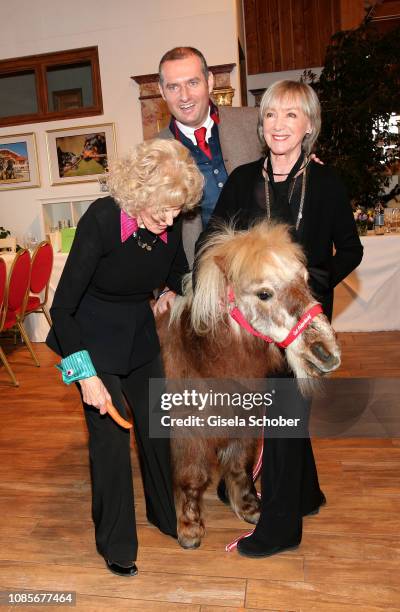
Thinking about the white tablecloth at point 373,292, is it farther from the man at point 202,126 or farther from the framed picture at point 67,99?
the framed picture at point 67,99

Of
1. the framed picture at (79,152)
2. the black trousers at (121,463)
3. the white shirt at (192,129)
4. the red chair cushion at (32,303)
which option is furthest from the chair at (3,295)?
the framed picture at (79,152)

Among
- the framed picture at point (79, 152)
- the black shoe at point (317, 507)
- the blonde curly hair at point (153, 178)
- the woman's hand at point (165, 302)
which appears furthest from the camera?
the framed picture at point (79, 152)

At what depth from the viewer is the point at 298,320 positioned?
65.1 inches

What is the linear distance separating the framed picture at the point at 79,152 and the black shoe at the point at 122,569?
6.43 metres

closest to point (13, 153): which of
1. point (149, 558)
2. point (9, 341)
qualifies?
point (9, 341)

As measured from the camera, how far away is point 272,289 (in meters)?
1.69

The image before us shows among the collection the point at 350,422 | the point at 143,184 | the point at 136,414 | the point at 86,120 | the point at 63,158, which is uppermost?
the point at 86,120

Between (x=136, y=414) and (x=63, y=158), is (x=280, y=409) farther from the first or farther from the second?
(x=63, y=158)

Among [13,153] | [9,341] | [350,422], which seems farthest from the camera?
[13,153]

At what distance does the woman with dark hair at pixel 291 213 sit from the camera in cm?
178

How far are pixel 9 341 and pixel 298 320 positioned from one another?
16.0ft

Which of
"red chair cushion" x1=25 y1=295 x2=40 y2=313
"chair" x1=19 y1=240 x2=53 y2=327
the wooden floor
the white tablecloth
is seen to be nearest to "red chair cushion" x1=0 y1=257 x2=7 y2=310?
"chair" x1=19 y1=240 x2=53 y2=327

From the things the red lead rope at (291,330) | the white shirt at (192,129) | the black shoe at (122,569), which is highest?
the white shirt at (192,129)

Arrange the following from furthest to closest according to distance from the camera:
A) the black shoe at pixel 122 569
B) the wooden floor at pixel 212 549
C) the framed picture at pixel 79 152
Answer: the framed picture at pixel 79 152, the black shoe at pixel 122 569, the wooden floor at pixel 212 549
